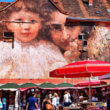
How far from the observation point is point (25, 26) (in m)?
31.2

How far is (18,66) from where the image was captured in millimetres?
30297

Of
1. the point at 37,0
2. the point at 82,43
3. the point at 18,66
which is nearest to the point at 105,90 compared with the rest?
the point at 82,43

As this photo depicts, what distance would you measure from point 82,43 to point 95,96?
20.7 ft

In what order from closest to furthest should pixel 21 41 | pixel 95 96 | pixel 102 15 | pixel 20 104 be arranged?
pixel 20 104 < pixel 95 96 < pixel 21 41 < pixel 102 15

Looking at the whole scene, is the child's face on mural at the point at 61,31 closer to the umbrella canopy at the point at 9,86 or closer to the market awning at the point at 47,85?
the market awning at the point at 47,85

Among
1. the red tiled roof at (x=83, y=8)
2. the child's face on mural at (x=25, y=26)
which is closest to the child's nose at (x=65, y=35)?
the red tiled roof at (x=83, y=8)

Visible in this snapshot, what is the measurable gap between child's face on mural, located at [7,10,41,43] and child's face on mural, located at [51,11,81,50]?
1691 millimetres

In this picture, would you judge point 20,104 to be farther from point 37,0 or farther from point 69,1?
point 69,1

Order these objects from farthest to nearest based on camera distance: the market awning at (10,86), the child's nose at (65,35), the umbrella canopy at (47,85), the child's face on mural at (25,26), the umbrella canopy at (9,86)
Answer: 1. the child's nose at (65,35)
2. the child's face on mural at (25,26)
3. the umbrella canopy at (47,85)
4. the umbrella canopy at (9,86)
5. the market awning at (10,86)

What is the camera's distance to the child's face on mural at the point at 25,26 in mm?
30891

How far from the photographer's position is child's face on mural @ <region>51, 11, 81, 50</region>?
31797 mm

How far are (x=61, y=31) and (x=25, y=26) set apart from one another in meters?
3.80

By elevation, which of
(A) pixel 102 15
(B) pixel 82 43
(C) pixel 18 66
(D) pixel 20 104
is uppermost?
(A) pixel 102 15

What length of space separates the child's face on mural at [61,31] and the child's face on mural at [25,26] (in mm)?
1691
